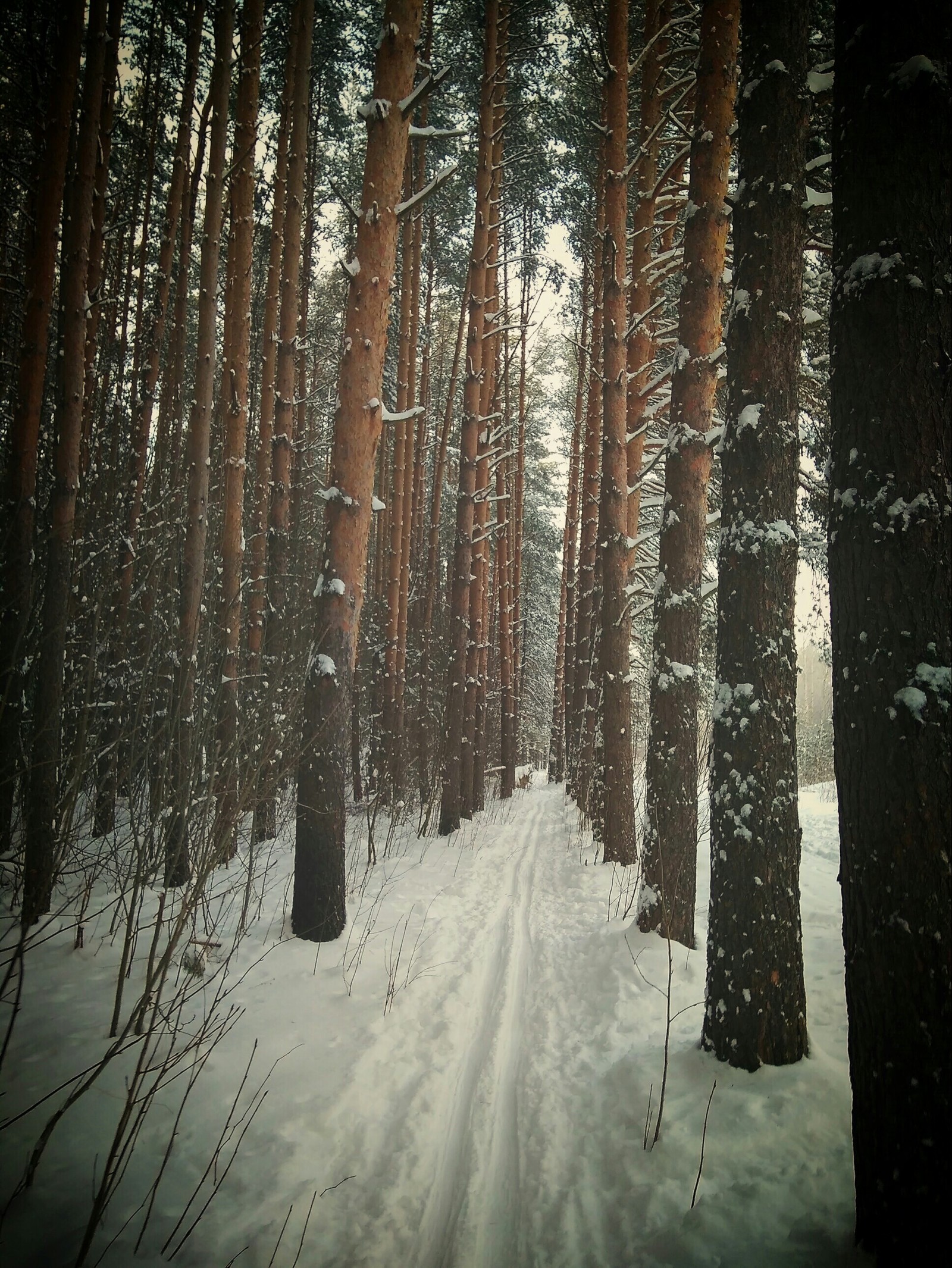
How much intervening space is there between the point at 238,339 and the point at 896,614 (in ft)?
26.8

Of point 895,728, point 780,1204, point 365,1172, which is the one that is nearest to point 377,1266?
point 365,1172

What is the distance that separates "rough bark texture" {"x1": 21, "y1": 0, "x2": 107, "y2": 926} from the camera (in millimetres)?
4230

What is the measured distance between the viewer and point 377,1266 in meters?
1.94

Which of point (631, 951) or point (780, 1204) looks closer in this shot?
point (780, 1204)

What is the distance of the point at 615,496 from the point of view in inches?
268

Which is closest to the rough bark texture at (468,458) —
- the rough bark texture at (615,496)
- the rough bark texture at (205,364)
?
the rough bark texture at (615,496)

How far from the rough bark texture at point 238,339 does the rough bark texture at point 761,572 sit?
5.36m

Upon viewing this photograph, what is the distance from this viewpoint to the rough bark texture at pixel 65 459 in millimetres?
4230

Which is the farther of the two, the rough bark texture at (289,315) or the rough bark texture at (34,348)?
the rough bark texture at (289,315)

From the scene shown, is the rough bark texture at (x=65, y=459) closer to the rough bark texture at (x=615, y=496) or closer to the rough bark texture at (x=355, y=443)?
the rough bark texture at (x=355, y=443)

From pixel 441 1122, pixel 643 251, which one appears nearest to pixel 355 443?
pixel 441 1122

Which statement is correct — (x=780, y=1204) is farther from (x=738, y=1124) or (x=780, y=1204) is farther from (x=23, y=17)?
(x=23, y=17)

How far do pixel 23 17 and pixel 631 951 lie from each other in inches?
445

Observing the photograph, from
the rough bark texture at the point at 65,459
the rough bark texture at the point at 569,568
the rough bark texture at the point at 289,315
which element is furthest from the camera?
the rough bark texture at the point at 569,568
